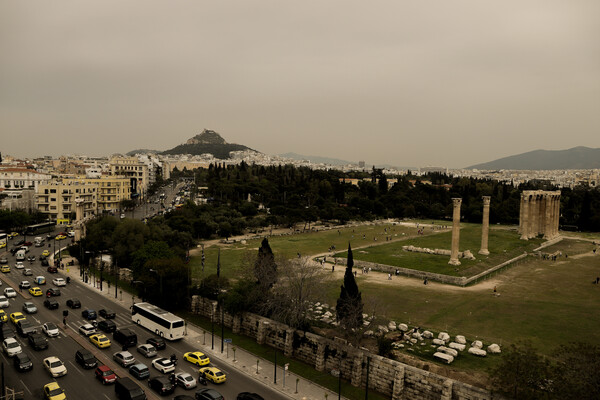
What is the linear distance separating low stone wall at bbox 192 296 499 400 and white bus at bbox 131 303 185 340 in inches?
142

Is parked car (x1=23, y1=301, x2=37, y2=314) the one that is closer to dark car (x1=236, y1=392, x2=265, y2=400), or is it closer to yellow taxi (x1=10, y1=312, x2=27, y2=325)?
yellow taxi (x1=10, y1=312, x2=27, y2=325)

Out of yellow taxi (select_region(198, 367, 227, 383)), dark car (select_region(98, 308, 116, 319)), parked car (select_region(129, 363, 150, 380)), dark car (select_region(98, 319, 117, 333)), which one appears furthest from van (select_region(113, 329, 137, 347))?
yellow taxi (select_region(198, 367, 227, 383))

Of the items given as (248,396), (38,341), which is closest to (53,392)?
(38,341)

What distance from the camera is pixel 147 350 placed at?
27406mm

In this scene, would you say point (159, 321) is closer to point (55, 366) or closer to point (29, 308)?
point (55, 366)

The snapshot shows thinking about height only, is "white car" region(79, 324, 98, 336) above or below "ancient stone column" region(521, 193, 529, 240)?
below

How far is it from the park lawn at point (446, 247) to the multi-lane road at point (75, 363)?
2982 centimetres

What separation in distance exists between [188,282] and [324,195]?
266ft

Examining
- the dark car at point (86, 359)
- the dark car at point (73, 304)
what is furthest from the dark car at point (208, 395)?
the dark car at point (73, 304)

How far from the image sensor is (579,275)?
159 ft

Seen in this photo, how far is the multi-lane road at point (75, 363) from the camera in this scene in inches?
898

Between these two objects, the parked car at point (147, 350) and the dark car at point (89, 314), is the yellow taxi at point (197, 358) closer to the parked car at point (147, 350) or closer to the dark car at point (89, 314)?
the parked car at point (147, 350)

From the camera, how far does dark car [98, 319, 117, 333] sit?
31.3 m

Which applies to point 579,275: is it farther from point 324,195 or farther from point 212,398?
point 324,195
